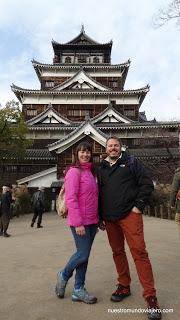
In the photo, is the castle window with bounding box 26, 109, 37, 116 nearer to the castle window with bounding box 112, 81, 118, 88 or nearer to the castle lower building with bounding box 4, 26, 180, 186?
the castle lower building with bounding box 4, 26, 180, 186

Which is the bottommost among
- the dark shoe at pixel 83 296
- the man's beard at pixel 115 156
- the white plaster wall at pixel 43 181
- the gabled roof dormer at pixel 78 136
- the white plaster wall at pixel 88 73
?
the white plaster wall at pixel 43 181

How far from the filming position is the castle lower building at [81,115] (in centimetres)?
2912

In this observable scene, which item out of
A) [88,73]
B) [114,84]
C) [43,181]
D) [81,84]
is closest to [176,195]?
[43,181]

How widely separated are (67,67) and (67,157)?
38.9ft

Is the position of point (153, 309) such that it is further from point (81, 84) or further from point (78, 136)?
point (81, 84)

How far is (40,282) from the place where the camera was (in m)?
5.19

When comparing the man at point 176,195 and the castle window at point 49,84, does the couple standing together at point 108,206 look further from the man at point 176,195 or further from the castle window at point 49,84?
the castle window at point 49,84

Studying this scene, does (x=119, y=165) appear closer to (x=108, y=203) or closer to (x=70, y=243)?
(x=108, y=203)

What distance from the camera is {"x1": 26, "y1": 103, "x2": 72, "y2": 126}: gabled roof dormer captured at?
3338 centimetres

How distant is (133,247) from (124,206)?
44 centimetres

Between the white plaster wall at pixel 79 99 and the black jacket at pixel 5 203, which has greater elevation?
the white plaster wall at pixel 79 99

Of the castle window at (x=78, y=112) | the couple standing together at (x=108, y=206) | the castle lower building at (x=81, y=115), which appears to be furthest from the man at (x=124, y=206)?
the castle window at (x=78, y=112)

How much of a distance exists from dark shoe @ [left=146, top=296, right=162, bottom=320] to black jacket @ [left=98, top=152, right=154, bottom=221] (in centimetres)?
89

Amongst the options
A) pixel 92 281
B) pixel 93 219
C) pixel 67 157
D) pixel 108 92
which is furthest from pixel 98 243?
pixel 108 92
